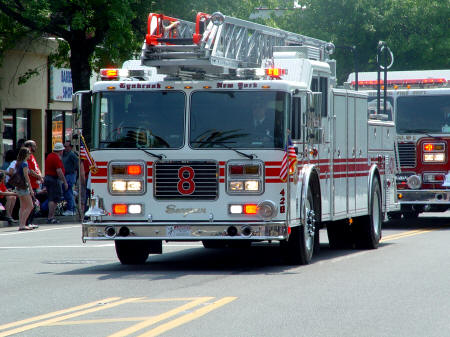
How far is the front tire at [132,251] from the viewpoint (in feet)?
47.0

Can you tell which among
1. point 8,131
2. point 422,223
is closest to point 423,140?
point 422,223

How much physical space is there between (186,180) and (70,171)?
1344cm

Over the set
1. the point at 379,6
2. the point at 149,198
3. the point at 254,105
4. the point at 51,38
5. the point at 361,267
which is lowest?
the point at 361,267

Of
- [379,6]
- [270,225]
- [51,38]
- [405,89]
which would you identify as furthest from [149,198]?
[379,6]

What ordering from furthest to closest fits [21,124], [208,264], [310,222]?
[21,124] < [208,264] < [310,222]

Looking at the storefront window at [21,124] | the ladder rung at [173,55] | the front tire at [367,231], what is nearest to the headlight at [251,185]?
the ladder rung at [173,55]

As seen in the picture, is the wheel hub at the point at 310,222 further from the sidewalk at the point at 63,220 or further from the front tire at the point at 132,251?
the sidewalk at the point at 63,220

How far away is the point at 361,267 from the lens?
1392cm

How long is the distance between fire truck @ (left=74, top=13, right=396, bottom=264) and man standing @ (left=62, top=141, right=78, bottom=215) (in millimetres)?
12162

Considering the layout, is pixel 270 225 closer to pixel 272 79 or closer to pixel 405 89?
pixel 272 79

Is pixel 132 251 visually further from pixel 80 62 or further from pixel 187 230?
pixel 80 62

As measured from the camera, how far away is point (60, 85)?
3566 centimetres

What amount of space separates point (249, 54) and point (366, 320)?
20.6ft

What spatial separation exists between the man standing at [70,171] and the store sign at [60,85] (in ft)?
29.8
